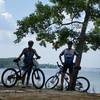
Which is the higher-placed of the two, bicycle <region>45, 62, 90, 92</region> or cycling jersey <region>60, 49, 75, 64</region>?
cycling jersey <region>60, 49, 75, 64</region>

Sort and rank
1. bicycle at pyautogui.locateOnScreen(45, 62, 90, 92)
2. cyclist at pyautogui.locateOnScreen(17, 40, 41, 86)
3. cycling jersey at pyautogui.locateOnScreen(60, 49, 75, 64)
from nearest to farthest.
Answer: cyclist at pyautogui.locateOnScreen(17, 40, 41, 86) < cycling jersey at pyautogui.locateOnScreen(60, 49, 75, 64) < bicycle at pyautogui.locateOnScreen(45, 62, 90, 92)

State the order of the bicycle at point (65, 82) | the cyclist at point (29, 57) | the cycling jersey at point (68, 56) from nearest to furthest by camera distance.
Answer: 1. the cyclist at point (29, 57)
2. the cycling jersey at point (68, 56)
3. the bicycle at point (65, 82)

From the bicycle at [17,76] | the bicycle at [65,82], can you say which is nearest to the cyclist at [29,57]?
the bicycle at [17,76]

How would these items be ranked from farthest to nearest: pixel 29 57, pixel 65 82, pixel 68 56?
pixel 65 82, pixel 68 56, pixel 29 57

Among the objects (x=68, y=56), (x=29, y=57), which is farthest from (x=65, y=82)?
(x=29, y=57)

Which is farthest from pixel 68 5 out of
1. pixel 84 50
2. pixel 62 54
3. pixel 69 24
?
pixel 62 54

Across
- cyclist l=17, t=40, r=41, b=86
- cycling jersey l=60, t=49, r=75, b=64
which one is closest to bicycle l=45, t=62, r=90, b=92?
cycling jersey l=60, t=49, r=75, b=64

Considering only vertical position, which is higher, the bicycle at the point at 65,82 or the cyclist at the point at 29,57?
the cyclist at the point at 29,57

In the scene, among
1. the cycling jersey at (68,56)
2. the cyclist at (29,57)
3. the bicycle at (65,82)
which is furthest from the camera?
the bicycle at (65,82)

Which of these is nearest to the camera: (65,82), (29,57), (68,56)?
(29,57)

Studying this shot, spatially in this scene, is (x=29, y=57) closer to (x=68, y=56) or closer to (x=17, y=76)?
(x=17, y=76)

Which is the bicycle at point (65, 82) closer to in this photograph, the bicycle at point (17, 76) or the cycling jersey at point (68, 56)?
the cycling jersey at point (68, 56)

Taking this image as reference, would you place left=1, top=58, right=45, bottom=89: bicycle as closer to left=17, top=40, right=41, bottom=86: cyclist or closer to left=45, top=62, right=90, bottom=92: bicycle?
left=17, top=40, right=41, bottom=86: cyclist

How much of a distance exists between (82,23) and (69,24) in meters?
0.77
